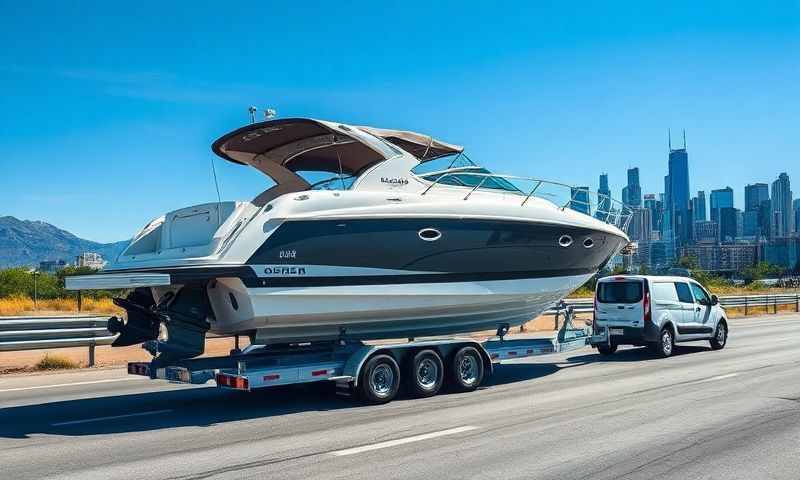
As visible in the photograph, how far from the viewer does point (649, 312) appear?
1641 cm

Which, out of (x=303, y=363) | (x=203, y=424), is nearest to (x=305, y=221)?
(x=303, y=363)

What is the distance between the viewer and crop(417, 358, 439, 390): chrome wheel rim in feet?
36.5

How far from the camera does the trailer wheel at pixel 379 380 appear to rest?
10352mm

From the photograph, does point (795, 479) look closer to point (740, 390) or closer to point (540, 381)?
point (740, 390)

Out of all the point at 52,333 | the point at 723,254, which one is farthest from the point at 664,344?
the point at 723,254

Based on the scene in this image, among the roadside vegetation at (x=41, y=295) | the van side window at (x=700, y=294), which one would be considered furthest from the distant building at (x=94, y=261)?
the van side window at (x=700, y=294)

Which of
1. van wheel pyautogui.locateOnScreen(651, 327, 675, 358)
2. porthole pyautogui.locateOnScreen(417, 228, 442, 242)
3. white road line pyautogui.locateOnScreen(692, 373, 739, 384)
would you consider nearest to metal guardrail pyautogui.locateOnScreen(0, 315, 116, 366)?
porthole pyautogui.locateOnScreen(417, 228, 442, 242)

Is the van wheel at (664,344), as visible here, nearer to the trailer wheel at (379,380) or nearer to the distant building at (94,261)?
the trailer wheel at (379,380)

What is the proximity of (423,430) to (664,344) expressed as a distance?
31.9 feet

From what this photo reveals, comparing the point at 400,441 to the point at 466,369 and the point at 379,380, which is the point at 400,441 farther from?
the point at 466,369

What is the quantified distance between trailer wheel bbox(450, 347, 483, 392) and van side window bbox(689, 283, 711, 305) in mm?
8328

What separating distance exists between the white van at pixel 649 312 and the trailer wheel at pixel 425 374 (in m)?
5.93

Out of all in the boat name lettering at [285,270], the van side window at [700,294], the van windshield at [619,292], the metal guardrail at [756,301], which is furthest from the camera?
the metal guardrail at [756,301]

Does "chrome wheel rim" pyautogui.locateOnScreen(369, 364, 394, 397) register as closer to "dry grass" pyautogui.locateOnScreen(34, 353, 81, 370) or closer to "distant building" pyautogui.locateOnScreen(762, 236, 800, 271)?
"dry grass" pyautogui.locateOnScreen(34, 353, 81, 370)
